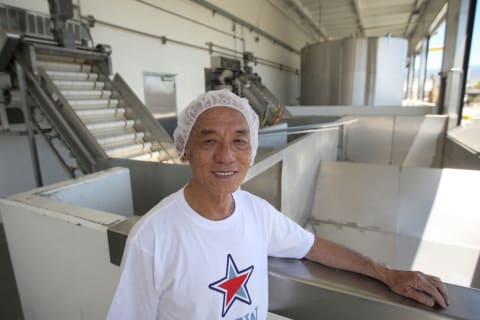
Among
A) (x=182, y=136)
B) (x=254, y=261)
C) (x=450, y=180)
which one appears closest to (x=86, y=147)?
(x=182, y=136)

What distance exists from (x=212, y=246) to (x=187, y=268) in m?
0.07

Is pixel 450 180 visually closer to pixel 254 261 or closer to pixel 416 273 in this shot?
pixel 416 273

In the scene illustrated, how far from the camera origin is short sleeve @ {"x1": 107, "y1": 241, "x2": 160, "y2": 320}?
552 mm

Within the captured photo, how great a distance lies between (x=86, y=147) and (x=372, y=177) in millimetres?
2597

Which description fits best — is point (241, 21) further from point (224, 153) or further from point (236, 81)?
point (224, 153)

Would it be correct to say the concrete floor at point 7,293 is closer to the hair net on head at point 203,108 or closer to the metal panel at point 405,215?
the hair net on head at point 203,108

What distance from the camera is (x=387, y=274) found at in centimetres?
65

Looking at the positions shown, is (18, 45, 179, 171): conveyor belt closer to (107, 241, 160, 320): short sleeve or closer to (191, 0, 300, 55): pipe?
(107, 241, 160, 320): short sleeve

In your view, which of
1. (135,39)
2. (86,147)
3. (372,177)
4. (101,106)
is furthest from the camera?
(135,39)

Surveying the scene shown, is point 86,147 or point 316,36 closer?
point 86,147

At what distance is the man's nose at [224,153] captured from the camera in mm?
626

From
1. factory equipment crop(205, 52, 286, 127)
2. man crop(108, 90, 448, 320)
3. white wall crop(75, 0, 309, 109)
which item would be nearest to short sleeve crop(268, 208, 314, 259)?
man crop(108, 90, 448, 320)

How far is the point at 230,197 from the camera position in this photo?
0.70 m

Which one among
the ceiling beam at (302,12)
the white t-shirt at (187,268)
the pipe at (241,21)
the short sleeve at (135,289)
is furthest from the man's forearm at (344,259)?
the ceiling beam at (302,12)
